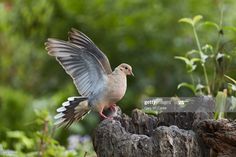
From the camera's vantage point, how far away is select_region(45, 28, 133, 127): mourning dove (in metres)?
2.85

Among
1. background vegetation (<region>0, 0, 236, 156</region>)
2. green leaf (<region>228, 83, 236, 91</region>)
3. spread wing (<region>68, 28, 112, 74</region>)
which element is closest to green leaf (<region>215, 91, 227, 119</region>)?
green leaf (<region>228, 83, 236, 91</region>)

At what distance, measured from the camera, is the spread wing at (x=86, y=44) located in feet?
9.44

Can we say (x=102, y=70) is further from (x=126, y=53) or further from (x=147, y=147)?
(x=126, y=53)

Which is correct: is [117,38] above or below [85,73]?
above

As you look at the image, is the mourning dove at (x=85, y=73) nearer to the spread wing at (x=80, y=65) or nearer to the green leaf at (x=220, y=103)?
the spread wing at (x=80, y=65)

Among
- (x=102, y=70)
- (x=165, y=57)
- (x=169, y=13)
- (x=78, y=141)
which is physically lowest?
(x=78, y=141)

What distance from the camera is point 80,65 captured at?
2.95 m

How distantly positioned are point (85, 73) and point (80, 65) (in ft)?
0.15

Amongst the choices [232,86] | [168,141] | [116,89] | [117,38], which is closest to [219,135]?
[168,141]

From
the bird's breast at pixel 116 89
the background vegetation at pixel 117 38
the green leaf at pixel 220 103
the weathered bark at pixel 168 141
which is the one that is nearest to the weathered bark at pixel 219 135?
the weathered bark at pixel 168 141

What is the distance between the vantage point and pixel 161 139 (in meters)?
2.48

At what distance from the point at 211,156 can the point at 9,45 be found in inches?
177

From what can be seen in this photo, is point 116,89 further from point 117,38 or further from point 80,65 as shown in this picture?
point 117,38

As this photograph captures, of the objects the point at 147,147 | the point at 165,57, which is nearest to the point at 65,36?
the point at 165,57
